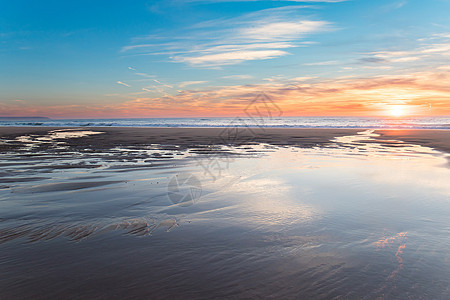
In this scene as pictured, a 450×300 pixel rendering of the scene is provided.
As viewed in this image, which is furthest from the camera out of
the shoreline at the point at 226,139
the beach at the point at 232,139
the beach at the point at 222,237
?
the beach at the point at 232,139

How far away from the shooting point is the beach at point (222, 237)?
3.39m

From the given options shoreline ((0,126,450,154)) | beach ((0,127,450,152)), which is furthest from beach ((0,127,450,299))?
beach ((0,127,450,152))

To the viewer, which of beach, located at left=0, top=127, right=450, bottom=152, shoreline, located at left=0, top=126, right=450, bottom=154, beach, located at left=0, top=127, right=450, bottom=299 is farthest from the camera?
beach, located at left=0, top=127, right=450, bottom=152

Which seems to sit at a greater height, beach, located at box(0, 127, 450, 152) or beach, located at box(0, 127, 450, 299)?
beach, located at box(0, 127, 450, 152)

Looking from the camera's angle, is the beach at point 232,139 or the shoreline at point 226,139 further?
the beach at point 232,139

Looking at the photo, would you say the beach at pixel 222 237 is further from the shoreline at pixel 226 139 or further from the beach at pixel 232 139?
the beach at pixel 232 139

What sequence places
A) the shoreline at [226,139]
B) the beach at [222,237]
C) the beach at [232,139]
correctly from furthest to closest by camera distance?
the beach at [232,139] < the shoreline at [226,139] < the beach at [222,237]

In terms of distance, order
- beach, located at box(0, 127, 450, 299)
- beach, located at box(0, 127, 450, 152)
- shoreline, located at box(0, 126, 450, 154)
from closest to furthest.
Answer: beach, located at box(0, 127, 450, 299) → shoreline, located at box(0, 126, 450, 154) → beach, located at box(0, 127, 450, 152)

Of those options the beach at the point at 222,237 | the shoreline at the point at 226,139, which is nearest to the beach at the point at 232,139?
the shoreline at the point at 226,139

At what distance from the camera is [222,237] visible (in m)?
4.74

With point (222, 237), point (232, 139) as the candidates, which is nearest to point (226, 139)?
point (232, 139)

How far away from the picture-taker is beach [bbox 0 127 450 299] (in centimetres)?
339

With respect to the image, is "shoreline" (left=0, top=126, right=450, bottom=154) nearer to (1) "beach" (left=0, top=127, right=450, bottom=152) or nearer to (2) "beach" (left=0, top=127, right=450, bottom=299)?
(1) "beach" (left=0, top=127, right=450, bottom=152)

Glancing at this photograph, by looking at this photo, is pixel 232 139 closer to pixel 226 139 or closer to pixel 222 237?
pixel 226 139
